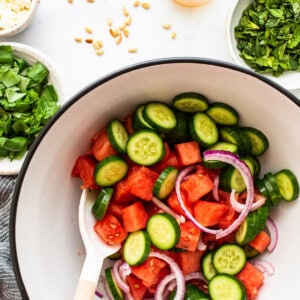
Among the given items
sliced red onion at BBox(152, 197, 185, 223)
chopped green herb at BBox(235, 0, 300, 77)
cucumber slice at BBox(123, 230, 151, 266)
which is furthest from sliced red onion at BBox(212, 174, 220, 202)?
chopped green herb at BBox(235, 0, 300, 77)

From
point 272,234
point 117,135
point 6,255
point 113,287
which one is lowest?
point 6,255

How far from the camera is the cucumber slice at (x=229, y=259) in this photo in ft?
5.39

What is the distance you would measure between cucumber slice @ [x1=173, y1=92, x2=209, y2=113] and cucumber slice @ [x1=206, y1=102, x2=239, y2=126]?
20mm

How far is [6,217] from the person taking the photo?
6.20ft

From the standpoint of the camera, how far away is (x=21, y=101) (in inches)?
74.0

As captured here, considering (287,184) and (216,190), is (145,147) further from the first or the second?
(287,184)

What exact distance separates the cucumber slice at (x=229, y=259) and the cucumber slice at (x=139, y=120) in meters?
0.37

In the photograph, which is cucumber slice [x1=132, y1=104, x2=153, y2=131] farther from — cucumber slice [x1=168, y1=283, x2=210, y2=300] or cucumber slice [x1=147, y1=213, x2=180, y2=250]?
cucumber slice [x1=168, y1=283, x2=210, y2=300]

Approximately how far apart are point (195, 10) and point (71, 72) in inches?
16.4

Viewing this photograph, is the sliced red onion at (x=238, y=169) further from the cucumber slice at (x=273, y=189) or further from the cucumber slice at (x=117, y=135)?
the cucumber slice at (x=117, y=135)

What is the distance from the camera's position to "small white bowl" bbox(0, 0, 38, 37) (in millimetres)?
1874

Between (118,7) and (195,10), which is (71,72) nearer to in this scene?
(118,7)

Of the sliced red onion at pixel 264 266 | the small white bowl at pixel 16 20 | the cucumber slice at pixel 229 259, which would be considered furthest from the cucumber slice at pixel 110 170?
the small white bowl at pixel 16 20

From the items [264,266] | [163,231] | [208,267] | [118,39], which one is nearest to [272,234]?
[264,266]
